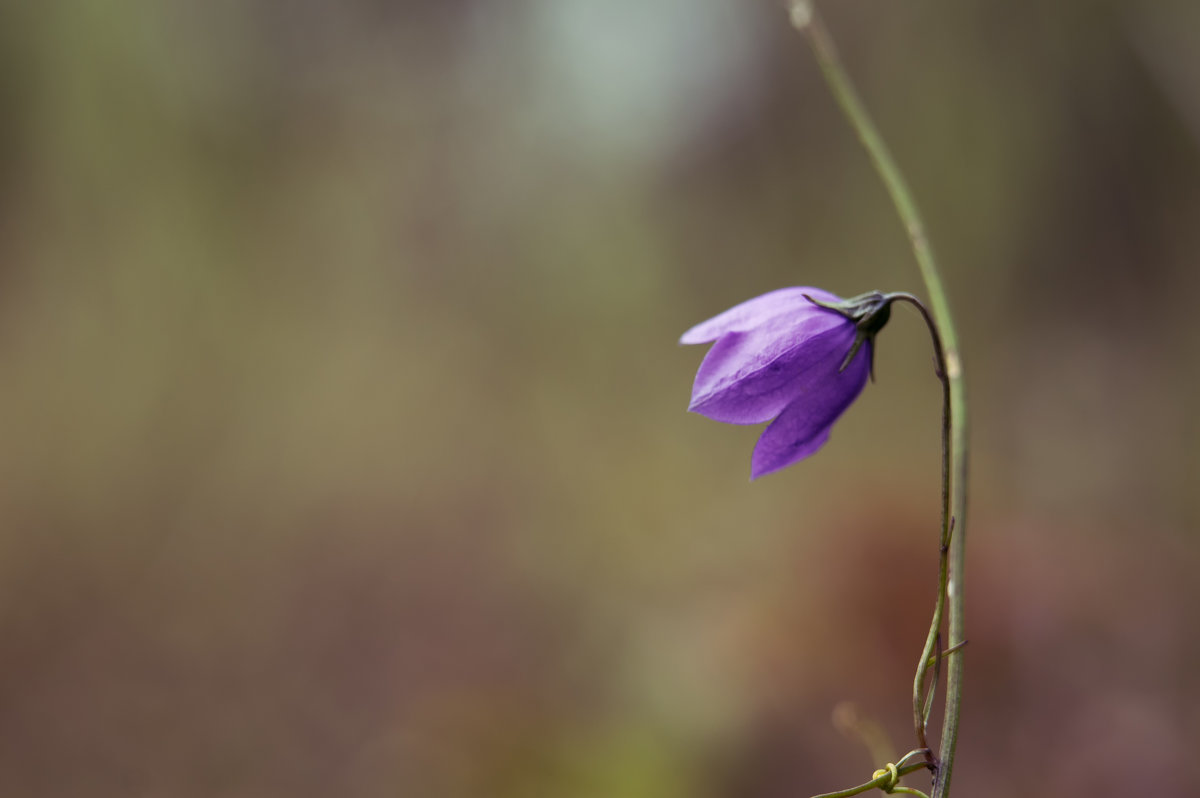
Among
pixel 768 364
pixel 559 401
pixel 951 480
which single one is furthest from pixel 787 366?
pixel 559 401

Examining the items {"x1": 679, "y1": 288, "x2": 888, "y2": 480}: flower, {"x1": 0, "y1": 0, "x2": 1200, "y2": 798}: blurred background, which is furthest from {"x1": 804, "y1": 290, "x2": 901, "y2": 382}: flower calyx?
{"x1": 0, "y1": 0, "x2": 1200, "y2": 798}: blurred background

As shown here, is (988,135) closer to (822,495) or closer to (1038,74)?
(1038,74)

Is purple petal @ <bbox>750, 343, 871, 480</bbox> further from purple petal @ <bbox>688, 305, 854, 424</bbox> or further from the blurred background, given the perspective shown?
the blurred background

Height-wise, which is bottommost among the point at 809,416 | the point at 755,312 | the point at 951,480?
the point at 951,480

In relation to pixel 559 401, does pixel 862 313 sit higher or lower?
lower

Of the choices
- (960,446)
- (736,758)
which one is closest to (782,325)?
(960,446)

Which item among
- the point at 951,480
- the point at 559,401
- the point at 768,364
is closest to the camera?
the point at 951,480

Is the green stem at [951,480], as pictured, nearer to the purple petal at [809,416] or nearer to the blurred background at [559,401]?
the purple petal at [809,416]

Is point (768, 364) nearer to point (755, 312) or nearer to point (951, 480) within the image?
point (755, 312)
